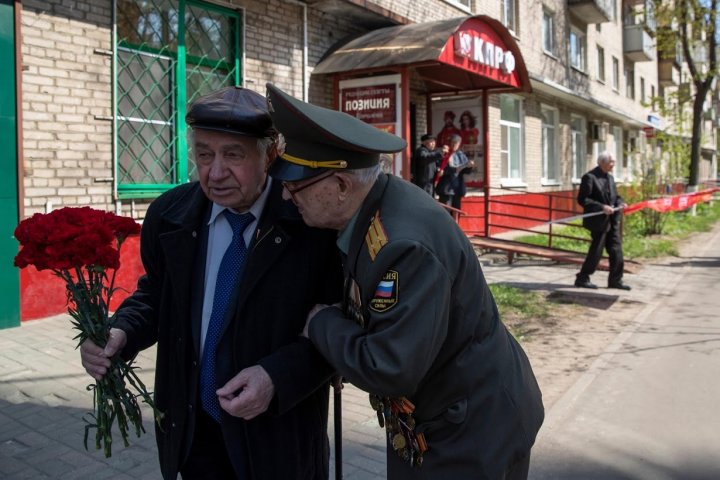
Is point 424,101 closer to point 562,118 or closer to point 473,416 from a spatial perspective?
point 562,118

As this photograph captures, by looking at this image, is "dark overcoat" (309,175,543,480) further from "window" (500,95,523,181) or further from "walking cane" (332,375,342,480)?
"window" (500,95,523,181)

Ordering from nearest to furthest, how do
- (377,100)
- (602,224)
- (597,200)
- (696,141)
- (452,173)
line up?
1. (602,224)
2. (597,200)
3. (377,100)
4. (452,173)
5. (696,141)

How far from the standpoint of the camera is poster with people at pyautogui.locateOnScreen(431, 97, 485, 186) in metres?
13.0

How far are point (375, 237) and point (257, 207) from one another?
1.79ft

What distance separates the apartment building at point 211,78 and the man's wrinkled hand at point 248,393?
77 centimetres

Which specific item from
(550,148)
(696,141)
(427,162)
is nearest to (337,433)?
(427,162)

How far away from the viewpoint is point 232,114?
6.20 feet

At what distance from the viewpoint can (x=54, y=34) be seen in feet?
20.9

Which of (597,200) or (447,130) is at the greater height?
(447,130)

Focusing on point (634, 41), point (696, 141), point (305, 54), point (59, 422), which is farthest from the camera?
point (634, 41)

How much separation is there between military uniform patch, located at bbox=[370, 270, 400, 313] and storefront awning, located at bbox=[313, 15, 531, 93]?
821 cm

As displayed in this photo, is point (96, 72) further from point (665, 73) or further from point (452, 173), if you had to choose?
point (665, 73)

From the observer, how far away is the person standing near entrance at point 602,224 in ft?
29.5

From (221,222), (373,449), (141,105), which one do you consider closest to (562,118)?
(141,105)
